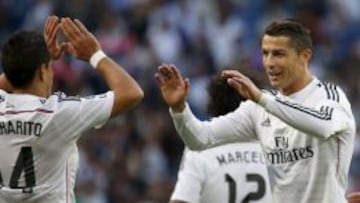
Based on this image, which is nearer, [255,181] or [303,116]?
[303,116]

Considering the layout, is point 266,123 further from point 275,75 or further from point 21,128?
point 21,128

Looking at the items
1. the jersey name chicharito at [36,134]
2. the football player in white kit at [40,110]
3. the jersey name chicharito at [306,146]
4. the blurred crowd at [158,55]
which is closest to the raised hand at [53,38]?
the football player in white kit at [40,110]

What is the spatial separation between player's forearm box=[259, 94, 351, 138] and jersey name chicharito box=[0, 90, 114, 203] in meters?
0.89

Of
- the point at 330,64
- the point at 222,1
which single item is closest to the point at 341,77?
the point at 330,64

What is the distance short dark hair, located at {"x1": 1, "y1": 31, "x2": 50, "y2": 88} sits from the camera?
866cm

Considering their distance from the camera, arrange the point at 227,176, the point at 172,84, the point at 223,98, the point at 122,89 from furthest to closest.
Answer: the point at 223,98
the point at 227,176
the point at 172,84
the point at 122,89

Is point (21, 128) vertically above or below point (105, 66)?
below

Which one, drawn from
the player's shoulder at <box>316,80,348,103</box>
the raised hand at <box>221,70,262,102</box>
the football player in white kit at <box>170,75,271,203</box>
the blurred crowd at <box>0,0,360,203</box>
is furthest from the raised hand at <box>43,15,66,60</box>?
the blurred crowd at <box>0,0,360,203</box>

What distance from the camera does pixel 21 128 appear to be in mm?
8695

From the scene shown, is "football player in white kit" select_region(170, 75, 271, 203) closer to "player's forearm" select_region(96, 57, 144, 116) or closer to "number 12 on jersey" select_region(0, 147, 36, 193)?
"player's forearm" select_region(96, 57, 144, 116)

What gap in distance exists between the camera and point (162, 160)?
16781 millimetres

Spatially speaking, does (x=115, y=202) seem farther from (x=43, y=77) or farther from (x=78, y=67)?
(x=43, y=77)

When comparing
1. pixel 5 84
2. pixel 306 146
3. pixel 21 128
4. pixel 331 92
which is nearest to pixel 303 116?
pixel 306 146

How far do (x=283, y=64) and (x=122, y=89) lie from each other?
1.14 m
